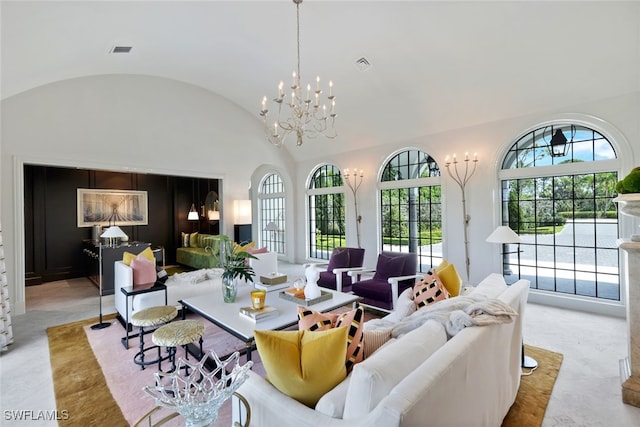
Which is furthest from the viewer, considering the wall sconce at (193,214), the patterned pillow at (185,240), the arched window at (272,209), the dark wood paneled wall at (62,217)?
the arched window at (272,209)

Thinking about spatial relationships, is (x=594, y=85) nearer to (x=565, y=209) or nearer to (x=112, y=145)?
(x=565, y=209)

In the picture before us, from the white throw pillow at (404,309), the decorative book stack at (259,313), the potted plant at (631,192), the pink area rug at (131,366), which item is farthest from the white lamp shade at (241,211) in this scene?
the potted plant at (631,192)

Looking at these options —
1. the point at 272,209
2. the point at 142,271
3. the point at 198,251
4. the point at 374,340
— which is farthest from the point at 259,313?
the point at 272,209

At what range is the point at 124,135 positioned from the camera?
17.4 ft

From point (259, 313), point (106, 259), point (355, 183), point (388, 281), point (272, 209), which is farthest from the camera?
point (272, 209)

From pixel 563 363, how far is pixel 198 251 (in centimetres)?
690

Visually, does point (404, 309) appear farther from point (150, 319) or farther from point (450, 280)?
point (150, 319)

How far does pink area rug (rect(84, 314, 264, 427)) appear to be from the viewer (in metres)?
2.19

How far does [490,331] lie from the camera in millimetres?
1691

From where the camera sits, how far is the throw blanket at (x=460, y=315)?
5.60 feet

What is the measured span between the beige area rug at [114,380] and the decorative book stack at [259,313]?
553mm

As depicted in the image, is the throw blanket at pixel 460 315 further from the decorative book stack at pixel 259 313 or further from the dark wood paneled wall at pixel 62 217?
the dark wood paneled wall at pixel 62 217

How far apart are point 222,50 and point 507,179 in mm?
5161

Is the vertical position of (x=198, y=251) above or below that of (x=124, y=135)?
below
